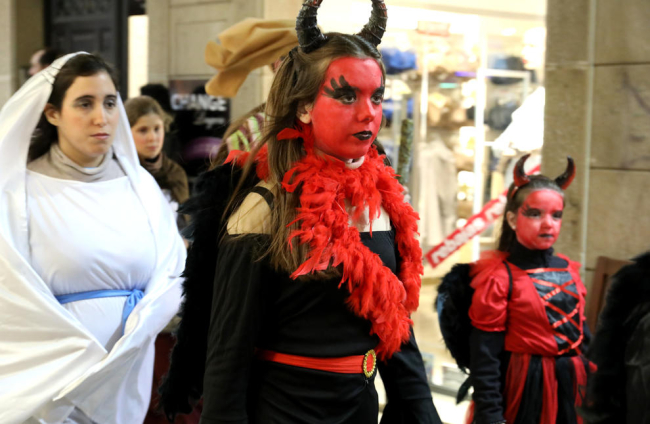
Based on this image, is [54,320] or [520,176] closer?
[54,320]

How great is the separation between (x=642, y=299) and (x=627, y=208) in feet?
8.65

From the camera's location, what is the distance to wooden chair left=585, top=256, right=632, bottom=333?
14.1 ft

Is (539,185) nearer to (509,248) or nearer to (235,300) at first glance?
(509,248)

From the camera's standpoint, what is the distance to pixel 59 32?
872 cm

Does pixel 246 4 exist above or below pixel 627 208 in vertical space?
above

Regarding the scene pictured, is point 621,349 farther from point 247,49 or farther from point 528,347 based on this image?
point 247,49

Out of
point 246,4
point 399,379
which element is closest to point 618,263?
point 399,379

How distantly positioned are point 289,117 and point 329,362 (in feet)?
2.18

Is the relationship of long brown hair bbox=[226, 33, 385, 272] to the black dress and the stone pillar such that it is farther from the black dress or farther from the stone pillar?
the stone pillar

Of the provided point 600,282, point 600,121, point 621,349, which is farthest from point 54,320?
point 600,121

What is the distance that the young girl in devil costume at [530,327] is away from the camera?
11.0ft

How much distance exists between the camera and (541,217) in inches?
135

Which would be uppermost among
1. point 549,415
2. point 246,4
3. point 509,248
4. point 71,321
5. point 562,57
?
point 246,4

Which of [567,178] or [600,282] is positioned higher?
[567,178]
